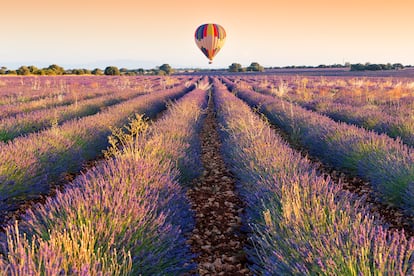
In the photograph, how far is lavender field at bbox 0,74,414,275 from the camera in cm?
199

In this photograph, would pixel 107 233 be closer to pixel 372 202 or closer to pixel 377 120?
pixel 372 202

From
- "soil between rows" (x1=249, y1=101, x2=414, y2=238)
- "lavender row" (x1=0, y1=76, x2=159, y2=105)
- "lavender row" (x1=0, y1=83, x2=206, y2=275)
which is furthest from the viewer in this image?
"lavender row" (x1=0, y1=76, x2=159, y2=105)

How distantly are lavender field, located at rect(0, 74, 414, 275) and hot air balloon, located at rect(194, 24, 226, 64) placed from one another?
22494 mm

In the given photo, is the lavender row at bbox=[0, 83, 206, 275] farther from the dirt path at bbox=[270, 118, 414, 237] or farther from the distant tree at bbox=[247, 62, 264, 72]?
the distant tree at bbox=[247, 62, 264, 72]

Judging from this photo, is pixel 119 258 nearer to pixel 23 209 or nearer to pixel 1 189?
pixel 1 189

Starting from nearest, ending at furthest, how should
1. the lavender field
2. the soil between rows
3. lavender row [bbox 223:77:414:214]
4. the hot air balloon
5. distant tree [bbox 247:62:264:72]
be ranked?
the lavender field, the soil between rows, lavender row [bbox 223:77:414:214], the hot air balloon, distant tree [bbox 247:62:264:72]

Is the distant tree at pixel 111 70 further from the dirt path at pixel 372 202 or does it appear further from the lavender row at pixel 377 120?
the dirt path at pixel 372 202

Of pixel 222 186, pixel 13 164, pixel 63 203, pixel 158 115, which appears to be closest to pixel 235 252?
pixel 63 203

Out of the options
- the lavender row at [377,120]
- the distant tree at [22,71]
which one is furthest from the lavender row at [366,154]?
the distant tree at [22,71]

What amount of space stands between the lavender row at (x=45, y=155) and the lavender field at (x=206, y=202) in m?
0.02

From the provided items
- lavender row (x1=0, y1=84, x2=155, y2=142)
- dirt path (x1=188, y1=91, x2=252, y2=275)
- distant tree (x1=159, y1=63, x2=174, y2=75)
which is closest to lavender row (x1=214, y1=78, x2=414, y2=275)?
dirt path (x1=188, y1=91, x2=252, y2=275)

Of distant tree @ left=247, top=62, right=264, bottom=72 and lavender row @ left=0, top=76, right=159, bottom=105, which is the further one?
distant tree @ left=247, top=62, right=264, bottom=72

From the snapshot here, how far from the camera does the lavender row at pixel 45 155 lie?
4188 millimetres

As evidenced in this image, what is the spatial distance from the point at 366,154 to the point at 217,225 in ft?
8.78
